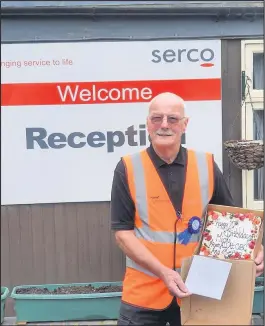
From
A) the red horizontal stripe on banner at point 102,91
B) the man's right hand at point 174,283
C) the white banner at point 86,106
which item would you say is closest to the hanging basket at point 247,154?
the white banner at point 86,106

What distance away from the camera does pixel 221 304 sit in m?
2.00

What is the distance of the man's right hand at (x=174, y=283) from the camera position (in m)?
1.97

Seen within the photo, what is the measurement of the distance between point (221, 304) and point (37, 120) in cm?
252

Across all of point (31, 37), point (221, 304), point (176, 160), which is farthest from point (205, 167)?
point (31, 37)

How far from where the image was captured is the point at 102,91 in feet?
13.2

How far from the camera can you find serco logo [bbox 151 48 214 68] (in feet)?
13.1

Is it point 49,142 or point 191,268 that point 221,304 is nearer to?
point 191,268

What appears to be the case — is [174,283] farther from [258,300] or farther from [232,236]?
[258,300]

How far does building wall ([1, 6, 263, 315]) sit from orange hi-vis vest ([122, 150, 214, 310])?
1931 mm

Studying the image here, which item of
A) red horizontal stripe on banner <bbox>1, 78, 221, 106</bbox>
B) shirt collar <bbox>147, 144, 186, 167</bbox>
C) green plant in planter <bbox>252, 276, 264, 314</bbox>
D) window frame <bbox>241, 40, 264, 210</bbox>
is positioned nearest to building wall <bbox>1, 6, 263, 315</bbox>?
window frame <bbox>241, 40, 264, 210</bbox>

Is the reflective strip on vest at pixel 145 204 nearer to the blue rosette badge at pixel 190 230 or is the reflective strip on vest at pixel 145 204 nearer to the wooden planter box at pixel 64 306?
the blue rosette badge at pixel 190 230

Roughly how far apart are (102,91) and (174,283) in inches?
91.7

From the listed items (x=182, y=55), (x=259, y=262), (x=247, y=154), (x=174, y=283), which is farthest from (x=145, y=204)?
(x=182, y=55)

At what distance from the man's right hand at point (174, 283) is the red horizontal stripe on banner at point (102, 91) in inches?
86.9
